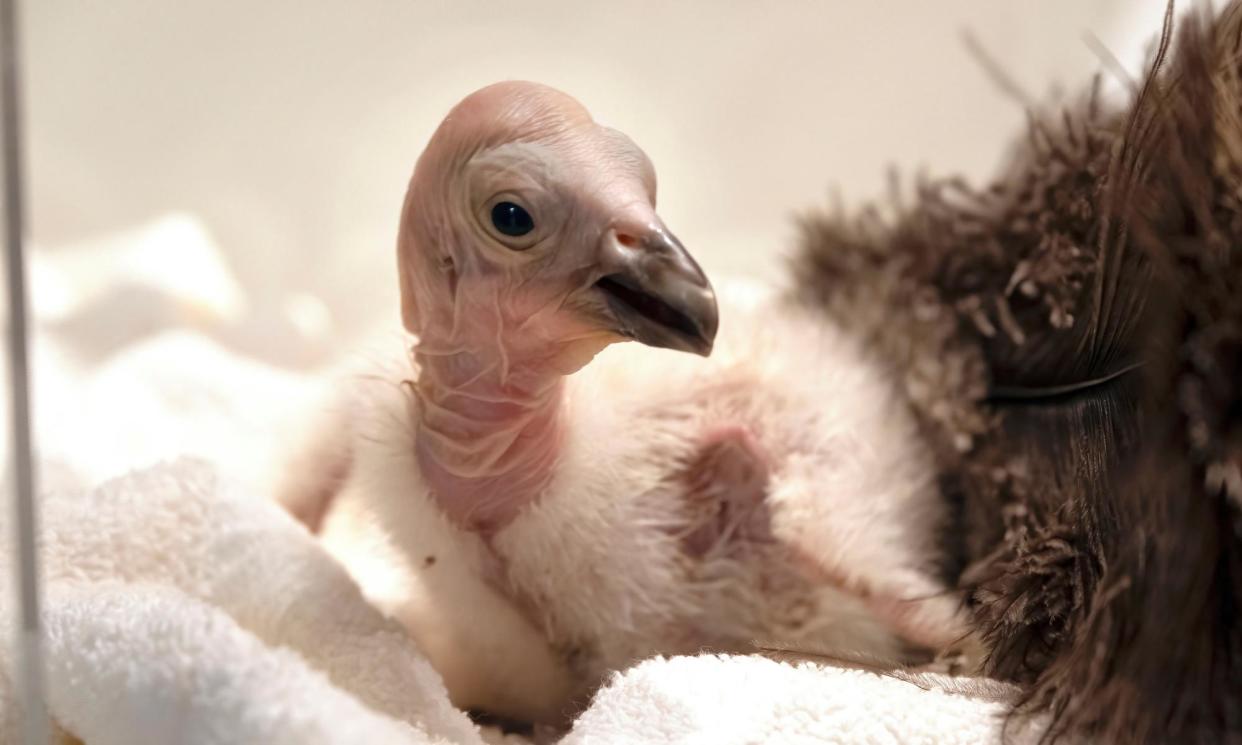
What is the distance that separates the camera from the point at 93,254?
140cm

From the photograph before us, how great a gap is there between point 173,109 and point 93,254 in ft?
0.69

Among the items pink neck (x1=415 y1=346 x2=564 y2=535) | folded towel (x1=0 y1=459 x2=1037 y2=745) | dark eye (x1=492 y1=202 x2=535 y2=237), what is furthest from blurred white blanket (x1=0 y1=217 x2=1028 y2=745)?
dark eye (x1=492 y1=202 x2=535 y2=237)

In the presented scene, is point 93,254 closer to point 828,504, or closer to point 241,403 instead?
point 241,403

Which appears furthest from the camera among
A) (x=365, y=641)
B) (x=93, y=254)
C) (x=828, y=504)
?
(x=93, y=254)

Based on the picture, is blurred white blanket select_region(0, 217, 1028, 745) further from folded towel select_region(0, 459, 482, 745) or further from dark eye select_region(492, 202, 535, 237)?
dark eye select_region(492, 202, 535, 237)

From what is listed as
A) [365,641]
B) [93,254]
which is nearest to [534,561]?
[365,641]

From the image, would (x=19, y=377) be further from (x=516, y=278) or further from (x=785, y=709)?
(x=785, y=709)

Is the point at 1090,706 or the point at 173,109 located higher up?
the point at 173,109

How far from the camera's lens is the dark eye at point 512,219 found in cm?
70

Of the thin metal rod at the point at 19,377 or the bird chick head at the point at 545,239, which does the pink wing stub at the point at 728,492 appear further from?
the thin metal rod at the point at 19,377

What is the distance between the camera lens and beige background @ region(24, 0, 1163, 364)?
125cm

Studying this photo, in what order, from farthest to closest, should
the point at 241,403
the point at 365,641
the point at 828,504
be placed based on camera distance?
the point at 241,403 < the point at 828,504 < the point at 365,641

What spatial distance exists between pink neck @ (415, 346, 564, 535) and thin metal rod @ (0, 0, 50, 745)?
0.31m

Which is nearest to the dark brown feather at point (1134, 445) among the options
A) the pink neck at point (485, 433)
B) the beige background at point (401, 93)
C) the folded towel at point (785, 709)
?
the folded towel at point (785, 709)
